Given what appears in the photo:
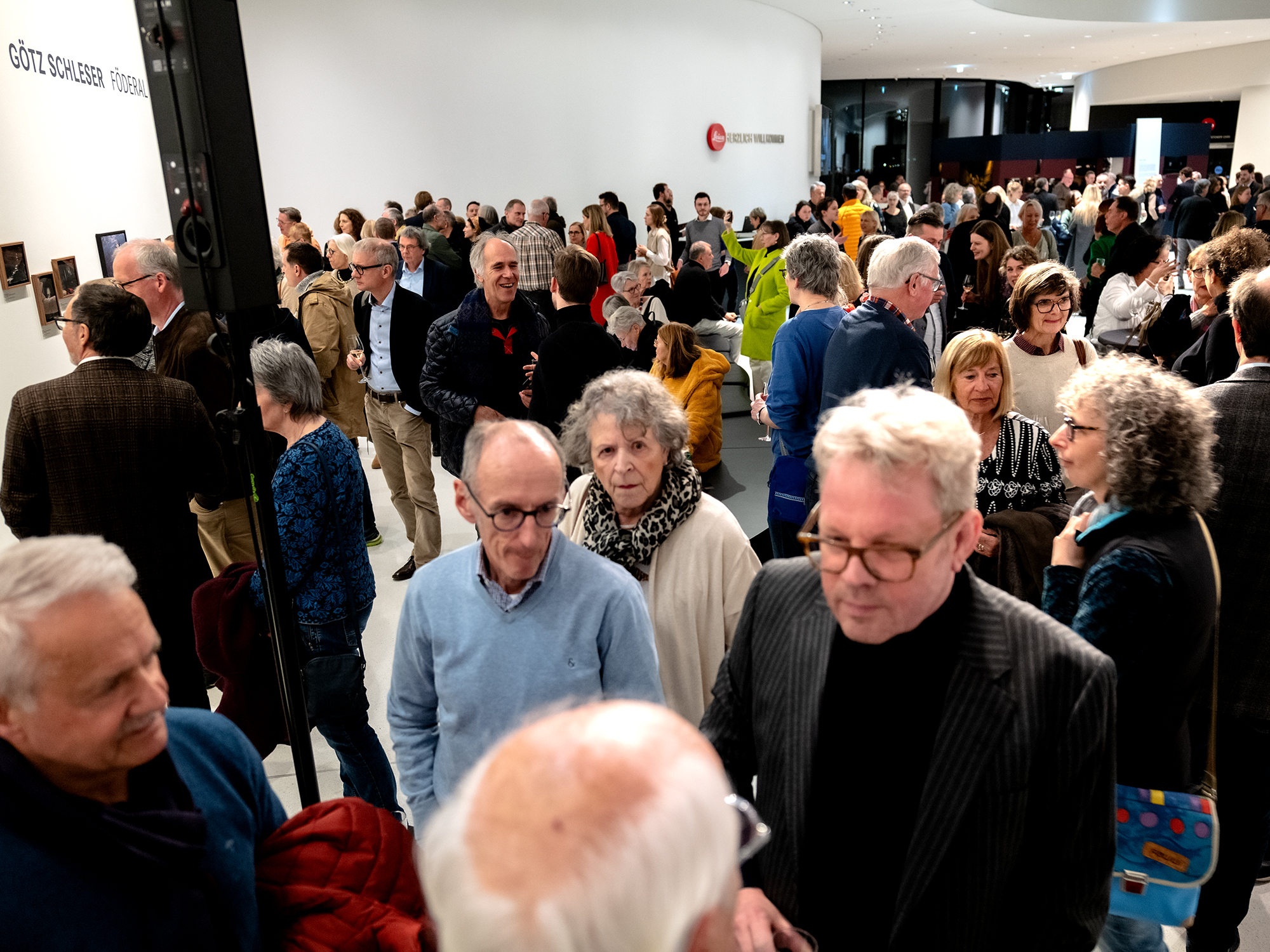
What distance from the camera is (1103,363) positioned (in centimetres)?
219

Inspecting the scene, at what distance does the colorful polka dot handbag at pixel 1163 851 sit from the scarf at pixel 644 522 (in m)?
1.07

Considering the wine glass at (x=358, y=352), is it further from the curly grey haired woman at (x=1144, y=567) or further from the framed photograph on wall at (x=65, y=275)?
the curly grey haired woman at (x=1144, y=567)

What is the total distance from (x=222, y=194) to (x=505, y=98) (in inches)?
453

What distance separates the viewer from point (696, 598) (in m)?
2.18

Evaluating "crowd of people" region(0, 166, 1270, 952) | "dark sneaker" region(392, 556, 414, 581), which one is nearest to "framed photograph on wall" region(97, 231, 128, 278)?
"crowd of people" region(0, 166, 1270, 952)

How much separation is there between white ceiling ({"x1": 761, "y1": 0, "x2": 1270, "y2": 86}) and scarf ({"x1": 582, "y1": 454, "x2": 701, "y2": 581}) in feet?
53.4

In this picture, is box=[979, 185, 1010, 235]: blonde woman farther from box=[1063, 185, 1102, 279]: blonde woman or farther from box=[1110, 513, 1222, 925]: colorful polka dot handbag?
box=[1110, 513, 1222, 925]: colorful polka dot handbag

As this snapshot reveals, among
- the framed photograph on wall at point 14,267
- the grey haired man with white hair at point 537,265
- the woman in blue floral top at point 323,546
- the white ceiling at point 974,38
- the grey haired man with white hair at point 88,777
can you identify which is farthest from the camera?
the white ceiling at point 974,38

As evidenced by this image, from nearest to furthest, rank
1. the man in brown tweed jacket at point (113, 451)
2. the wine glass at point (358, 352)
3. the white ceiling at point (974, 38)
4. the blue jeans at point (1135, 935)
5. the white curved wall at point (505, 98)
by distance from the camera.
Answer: the blue jeans at point (1135, 935), the man in brown tweed jacket at point (113, 451), the wine glass at point (358, 352), the white curved wall at point (505, 98), the white ceiling at point (974, 38)

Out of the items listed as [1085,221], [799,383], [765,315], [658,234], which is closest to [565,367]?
[799,383]

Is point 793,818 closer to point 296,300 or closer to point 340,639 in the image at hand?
point 340,639

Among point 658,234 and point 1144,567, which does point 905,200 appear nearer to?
point 658,234

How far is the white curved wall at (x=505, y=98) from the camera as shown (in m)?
10.6

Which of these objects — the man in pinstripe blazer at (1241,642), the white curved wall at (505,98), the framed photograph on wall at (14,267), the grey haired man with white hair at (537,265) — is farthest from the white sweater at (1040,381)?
the white curved wall at (505,98)
